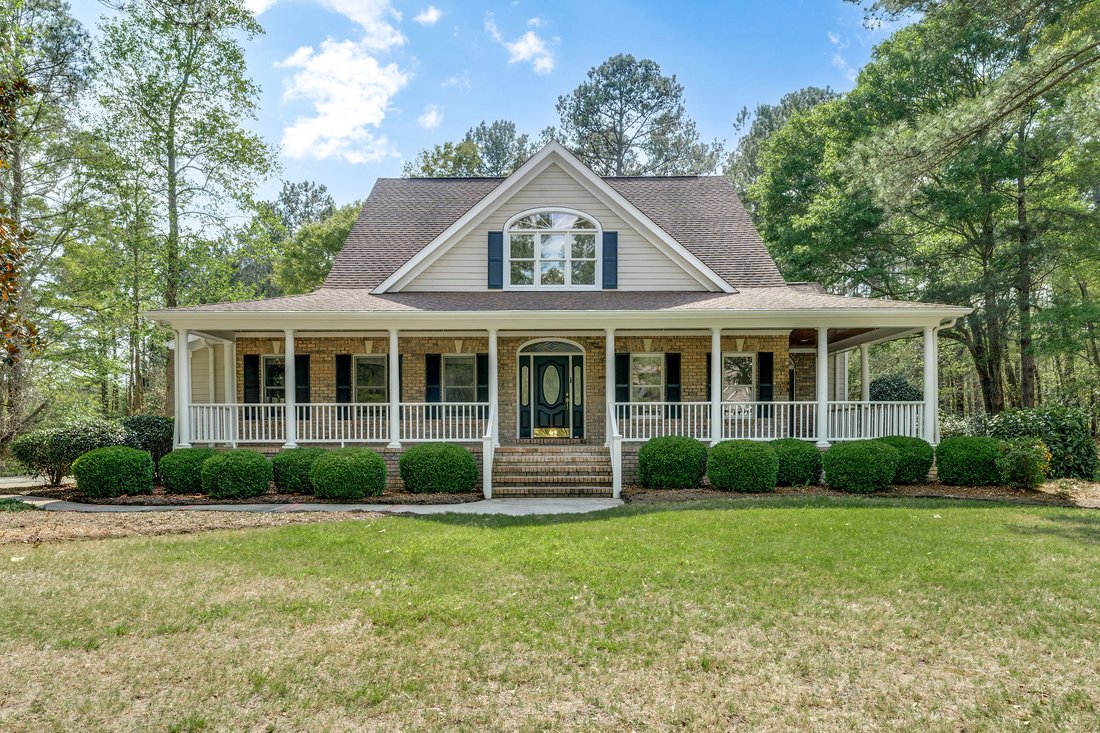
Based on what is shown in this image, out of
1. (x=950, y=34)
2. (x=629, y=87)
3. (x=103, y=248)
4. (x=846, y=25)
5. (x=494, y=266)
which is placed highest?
(x=629, y=87)

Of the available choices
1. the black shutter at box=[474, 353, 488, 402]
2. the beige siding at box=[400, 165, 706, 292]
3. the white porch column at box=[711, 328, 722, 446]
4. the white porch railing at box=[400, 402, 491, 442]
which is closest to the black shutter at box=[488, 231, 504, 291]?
the beige siding at box=[400, 165, 706, 292]

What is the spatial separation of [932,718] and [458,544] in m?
4.90

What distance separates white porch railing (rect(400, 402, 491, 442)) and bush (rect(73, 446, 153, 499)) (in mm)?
4757

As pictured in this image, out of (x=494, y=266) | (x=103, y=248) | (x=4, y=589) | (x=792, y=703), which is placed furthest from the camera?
(x=103, y=248)

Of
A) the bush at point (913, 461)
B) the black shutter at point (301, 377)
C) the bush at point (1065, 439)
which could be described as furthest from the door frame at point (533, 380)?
the bush at point (1065, 439)

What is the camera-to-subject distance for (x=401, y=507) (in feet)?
31.9

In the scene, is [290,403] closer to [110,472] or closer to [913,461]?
[110,472]

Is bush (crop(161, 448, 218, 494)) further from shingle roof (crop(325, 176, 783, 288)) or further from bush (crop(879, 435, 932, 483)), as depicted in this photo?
bush (crop(879, 435, 932, 483))

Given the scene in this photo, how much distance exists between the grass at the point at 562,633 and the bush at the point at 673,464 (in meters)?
3.64

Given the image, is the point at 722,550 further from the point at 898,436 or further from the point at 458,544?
the point at 898,436

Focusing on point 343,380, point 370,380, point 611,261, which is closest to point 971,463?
point 611,261

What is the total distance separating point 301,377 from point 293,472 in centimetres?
370

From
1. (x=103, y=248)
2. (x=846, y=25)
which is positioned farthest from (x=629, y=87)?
(x=103, y=248)

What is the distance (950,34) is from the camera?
444 inches
